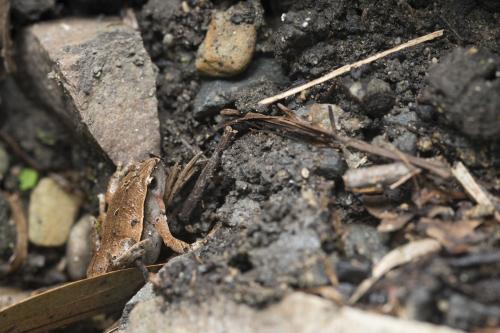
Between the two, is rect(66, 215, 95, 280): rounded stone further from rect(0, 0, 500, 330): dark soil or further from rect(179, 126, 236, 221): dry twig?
rect(179, 126, 236, 221): dry twig

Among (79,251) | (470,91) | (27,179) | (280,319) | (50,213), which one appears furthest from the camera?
(27,179)

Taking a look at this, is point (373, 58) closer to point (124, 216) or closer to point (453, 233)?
point (453, 233)

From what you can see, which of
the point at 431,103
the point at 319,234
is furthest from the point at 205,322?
the point at 431,103

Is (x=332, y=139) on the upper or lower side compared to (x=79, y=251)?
upper

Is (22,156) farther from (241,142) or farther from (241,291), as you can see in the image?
(241,291)

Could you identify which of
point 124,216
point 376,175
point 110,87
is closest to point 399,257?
point 376,175

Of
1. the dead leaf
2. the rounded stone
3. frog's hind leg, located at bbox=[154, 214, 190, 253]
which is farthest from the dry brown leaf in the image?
the dead leaf

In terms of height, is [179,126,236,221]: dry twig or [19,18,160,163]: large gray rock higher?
[19,18,160,163]: large gray rock
